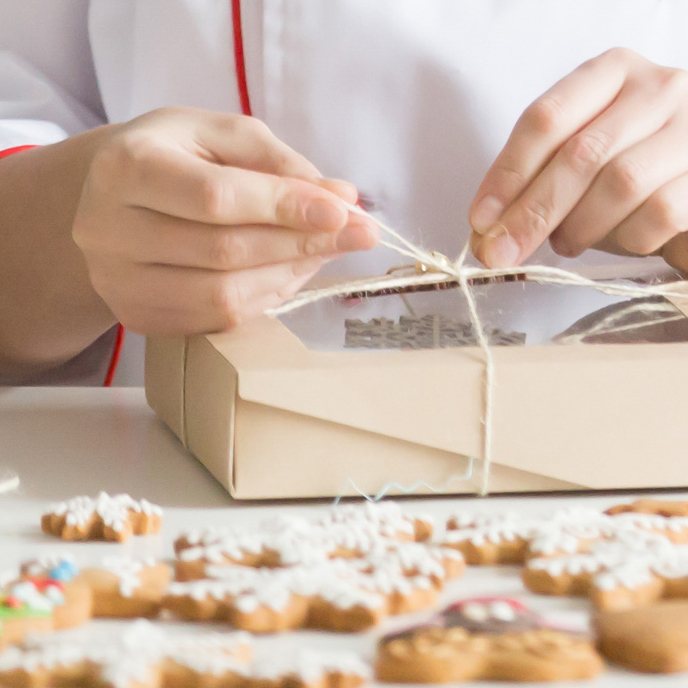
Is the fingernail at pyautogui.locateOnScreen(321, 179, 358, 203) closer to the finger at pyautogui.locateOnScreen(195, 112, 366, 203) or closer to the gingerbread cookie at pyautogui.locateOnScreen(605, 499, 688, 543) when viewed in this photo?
the finger at pyautogui.locateOnScreen(195, 112, 366, 203)

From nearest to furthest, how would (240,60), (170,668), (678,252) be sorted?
1. (170,668)
2. (678,252)
3. (240,60)

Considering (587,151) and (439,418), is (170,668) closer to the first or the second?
(439,418)

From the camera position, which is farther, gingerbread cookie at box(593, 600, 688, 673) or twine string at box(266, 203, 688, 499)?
twine string at box(266, 203, 688, 499)

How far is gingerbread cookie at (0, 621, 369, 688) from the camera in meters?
0.27

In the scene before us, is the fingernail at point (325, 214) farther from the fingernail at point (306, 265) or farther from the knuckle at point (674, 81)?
the knuckle at point (674, 81)

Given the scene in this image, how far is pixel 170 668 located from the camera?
10.9 inches

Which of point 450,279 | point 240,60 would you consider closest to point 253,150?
point 450,279

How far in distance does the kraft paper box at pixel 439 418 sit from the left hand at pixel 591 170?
0.39 feet

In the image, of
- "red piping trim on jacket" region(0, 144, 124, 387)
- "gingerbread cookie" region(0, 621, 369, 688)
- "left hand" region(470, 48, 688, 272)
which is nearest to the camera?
"gingerbread cookie" region(0, 621, 369, 688)

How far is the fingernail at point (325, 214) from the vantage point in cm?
46

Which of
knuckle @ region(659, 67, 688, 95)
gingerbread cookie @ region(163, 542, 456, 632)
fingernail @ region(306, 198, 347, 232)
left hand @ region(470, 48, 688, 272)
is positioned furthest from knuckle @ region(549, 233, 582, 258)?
gingerbread cookie @ region(163, 542, 456, 632)

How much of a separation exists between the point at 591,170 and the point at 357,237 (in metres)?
0.19

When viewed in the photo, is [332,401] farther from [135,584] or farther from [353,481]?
[135,584]

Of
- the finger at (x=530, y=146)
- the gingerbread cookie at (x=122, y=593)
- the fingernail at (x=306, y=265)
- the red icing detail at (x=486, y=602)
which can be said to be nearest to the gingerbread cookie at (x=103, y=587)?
the gingerbread cookie at (x=122, y=593)
